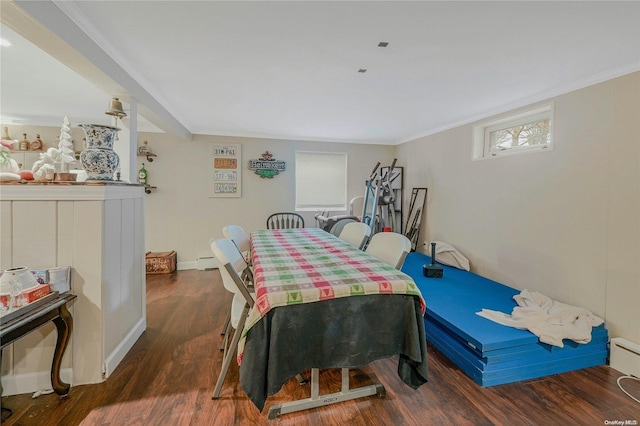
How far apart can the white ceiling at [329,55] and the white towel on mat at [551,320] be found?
194 centimetres

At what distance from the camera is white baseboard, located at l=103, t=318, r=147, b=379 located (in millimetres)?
1847

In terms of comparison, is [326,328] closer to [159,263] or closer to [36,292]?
[36,292]

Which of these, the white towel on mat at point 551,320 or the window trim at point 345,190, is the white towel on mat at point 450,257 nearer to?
the white towel on mat at point 551,320

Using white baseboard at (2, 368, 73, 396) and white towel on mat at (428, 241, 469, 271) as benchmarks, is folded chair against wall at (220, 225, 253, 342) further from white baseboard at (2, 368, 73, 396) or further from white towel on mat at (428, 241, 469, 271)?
white towel on mat at (428, 241, 469, 271)

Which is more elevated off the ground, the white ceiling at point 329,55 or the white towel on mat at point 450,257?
the white ceiling at point 329,55

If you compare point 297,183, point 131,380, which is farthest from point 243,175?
point 131,380

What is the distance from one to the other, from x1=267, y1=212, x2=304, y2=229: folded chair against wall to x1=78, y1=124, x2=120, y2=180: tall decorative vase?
2829mm

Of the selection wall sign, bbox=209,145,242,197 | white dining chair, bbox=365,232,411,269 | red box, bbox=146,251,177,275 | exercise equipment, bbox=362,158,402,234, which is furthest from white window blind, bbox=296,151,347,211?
white dining chair, bbox=365,232,411,269

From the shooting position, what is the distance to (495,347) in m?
1.87

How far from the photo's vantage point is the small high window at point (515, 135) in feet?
9.29

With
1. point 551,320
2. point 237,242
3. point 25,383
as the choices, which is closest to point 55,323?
point 25,383

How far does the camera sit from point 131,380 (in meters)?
1.84

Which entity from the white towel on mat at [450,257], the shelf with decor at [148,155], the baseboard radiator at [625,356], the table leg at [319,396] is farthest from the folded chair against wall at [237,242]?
the baseboard radiator at [625,356]

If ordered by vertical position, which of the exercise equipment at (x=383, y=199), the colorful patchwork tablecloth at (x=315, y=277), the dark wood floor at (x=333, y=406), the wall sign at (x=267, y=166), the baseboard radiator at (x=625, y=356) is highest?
the wall sign at (x=267, y=166)
